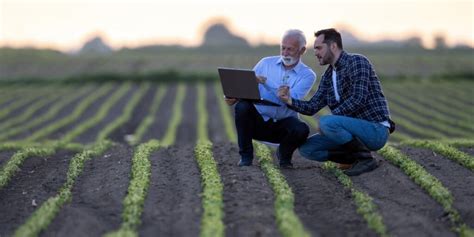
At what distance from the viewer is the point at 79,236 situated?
6.22m

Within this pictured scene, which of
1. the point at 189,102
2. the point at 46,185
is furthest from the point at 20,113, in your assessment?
the point at 46,185

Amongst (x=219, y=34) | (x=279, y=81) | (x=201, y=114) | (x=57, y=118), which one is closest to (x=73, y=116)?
(x=57, y=118)

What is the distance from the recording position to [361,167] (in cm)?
852

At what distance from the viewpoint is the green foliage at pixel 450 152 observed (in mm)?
8922

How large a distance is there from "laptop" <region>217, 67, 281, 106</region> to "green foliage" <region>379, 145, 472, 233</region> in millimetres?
2049

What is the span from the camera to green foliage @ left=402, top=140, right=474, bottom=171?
892 centimetres

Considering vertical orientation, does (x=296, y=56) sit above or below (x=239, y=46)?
above

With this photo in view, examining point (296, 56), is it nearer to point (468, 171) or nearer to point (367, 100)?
point (367, 100)

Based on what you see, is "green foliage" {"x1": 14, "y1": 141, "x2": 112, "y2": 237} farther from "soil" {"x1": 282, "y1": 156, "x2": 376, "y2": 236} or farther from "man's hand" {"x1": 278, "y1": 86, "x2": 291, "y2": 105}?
"man's hand" {"x1": 278, "y1": 86, "x2": 291, "y2": 105}

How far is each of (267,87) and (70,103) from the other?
21.6 metres

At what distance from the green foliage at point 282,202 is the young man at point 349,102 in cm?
86

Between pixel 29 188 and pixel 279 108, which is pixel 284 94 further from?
pixel 29 188

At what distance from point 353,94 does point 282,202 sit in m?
1.85

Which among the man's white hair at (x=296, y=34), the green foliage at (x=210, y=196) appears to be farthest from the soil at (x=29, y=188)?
the man's white hair at (x=296, y=34)
